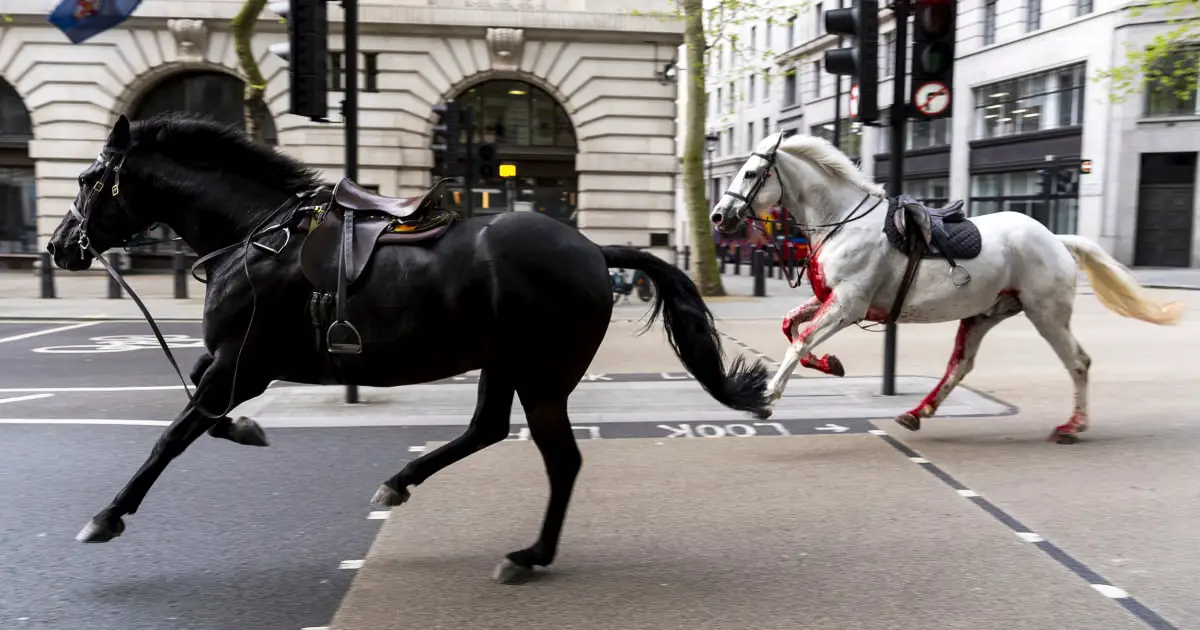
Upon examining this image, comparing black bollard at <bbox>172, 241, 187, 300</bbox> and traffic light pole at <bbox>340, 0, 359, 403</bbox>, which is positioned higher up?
traffic light pole at <bbox>340, 0, 359, 403</bbox>

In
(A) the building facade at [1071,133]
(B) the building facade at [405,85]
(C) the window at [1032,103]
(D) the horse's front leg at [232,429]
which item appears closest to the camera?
(D) the horse's front leg at [232,429]

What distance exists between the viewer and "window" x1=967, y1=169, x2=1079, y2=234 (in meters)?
30.7

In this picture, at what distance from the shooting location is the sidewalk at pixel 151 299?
15781 mm

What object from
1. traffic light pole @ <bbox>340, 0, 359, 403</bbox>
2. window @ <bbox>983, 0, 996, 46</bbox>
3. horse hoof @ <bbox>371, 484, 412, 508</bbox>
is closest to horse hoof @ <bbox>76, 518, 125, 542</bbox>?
horse hoof @ <bbox>371, 484, 412, 508</bbox>

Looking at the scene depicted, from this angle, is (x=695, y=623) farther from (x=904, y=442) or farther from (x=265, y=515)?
(x=904, y=442)

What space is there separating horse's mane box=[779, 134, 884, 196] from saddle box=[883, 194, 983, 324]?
30 cm

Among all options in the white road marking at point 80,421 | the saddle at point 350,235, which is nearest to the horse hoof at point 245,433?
the saddle at point 350,235

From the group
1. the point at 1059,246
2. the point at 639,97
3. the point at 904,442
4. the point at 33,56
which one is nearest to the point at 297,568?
the point at 904,442

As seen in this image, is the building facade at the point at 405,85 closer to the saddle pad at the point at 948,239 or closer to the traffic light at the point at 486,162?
the traffic light at the point at 486,162

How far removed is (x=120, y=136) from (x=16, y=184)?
2625cm

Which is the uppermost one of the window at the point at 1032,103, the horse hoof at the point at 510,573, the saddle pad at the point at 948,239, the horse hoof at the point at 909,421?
the window at the point at 1032,103

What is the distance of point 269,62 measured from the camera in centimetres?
2392

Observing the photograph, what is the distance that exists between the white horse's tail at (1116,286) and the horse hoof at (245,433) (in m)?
5.79

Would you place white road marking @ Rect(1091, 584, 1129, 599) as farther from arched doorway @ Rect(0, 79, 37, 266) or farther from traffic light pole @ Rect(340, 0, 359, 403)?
arched doorway @ Rect(0, 79, 37, 266)
